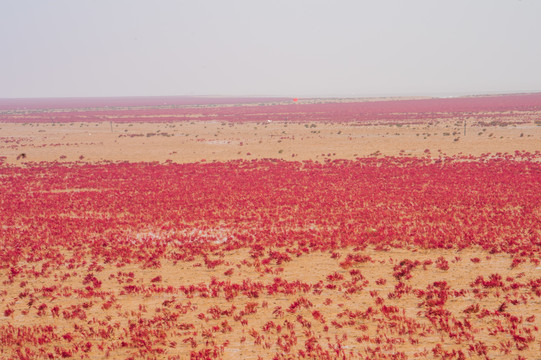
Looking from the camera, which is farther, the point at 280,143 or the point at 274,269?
the point at 280,143

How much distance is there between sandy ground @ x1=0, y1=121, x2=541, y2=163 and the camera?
43.7 metres

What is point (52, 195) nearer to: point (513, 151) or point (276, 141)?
point (276, 141)

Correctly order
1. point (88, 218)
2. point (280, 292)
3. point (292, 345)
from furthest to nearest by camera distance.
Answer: point (88, 218)
point (280, 292)
point (292, 345)

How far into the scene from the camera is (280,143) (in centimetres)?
5319

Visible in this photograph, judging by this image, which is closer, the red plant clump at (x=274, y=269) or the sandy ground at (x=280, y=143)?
the red plant clump at (x=274, y=269)

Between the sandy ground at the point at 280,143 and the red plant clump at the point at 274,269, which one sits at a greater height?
the sandy ground at the point at 280,143

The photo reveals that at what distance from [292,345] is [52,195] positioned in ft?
72.8

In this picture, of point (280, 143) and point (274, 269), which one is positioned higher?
point (280, 143)

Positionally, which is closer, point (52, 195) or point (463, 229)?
point (463, 229)

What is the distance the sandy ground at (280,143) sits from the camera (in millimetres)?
43656

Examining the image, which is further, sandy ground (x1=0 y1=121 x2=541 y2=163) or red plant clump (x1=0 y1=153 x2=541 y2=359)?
sandy ground (x1=0 y1=121 x2=541 y2=163)

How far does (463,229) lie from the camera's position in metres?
17.0

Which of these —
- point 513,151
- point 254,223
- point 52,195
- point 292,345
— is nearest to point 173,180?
point 52,195

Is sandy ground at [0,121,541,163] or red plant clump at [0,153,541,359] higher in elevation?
sandy ground at [0,121,541,163]
